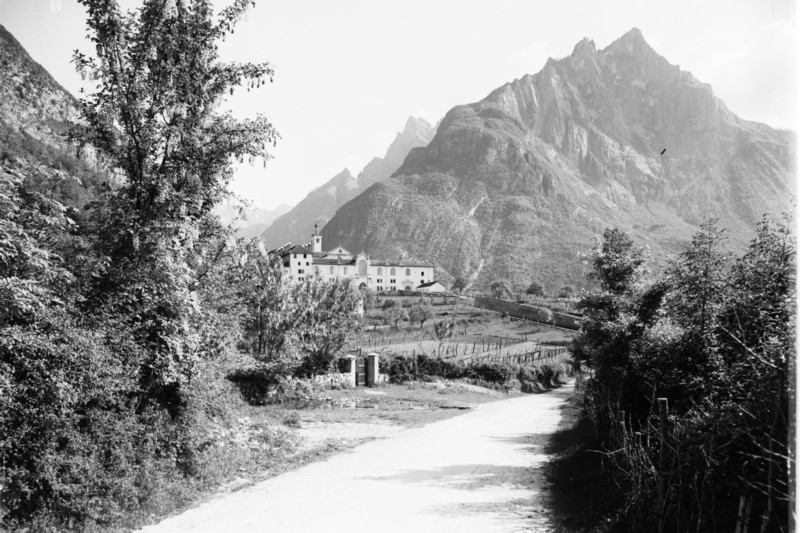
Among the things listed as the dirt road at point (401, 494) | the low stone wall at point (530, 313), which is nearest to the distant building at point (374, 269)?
the low stone wall at point (530, 313)

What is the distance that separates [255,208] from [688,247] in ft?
31.8

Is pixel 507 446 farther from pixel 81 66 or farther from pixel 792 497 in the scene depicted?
pixel 81 66

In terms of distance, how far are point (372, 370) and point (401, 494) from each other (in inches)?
905

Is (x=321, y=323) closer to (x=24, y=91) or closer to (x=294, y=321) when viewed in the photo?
(x=294, y=321)

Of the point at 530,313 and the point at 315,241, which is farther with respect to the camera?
the point at 315,241

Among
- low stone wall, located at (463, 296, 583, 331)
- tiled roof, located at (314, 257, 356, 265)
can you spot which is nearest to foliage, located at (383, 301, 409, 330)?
low stone wall, located at (463, 296, 583, 331)

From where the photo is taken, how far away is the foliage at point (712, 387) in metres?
6.04

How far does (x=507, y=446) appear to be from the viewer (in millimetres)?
18172

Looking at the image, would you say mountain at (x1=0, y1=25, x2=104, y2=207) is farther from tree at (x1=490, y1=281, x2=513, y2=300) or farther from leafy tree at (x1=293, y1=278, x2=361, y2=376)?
tree at (x1=490, y1=281, x2=513, y2=300)

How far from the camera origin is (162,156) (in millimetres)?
11664

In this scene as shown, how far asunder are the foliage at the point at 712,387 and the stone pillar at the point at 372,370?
20807 millimetres

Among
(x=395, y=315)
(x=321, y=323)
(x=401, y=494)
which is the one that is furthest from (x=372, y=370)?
(x=395, y=315)

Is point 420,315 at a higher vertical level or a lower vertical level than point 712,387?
lower

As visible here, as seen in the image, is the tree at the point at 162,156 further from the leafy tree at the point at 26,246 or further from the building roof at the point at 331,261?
the building roof at the point at 331,261
